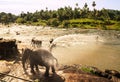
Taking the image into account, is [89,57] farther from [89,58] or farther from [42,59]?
[42,59]

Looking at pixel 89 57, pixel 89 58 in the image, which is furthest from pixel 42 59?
pixel 89 57

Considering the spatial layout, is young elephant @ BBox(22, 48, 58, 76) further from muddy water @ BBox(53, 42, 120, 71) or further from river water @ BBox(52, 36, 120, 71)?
muddy water @ BBox(53, 42, 120, 71)

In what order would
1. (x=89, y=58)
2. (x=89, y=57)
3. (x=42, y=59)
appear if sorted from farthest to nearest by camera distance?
(x=89, y=57) < (x=89, y=58) < (x=42, y=59)

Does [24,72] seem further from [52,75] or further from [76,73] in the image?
[76,73]

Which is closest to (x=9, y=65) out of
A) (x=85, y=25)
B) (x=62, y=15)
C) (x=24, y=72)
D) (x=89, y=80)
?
(x=24, y=72)

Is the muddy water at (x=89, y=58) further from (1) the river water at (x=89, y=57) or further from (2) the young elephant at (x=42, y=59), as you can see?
(2) the young elephant at (x=42, y=59)

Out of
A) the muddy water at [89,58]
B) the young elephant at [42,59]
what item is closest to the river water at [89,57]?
the muddy water at [89,58]

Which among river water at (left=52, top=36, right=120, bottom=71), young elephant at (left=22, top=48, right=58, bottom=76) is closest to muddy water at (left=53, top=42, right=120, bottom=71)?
river water at (left=52, top=36, right=120, bottom=71)

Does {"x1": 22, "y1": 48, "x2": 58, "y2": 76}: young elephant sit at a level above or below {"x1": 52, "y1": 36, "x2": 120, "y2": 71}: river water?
above

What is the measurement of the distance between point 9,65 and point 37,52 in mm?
3742

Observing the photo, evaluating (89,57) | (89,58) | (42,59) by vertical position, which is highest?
(42,59)

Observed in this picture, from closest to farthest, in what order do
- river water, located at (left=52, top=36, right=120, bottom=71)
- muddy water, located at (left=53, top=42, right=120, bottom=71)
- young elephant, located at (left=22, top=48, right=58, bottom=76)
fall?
young elephant, located at (left=22, top=48, right=58, bottom=76) < muddy water, located at (left=53, top=42, right=120, bottom=71) < river water, located at (left=52, top=36, right=120, bottom=71)

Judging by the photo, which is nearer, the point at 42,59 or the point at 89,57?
the point at 42,59

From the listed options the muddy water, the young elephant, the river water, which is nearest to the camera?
the young elephant
